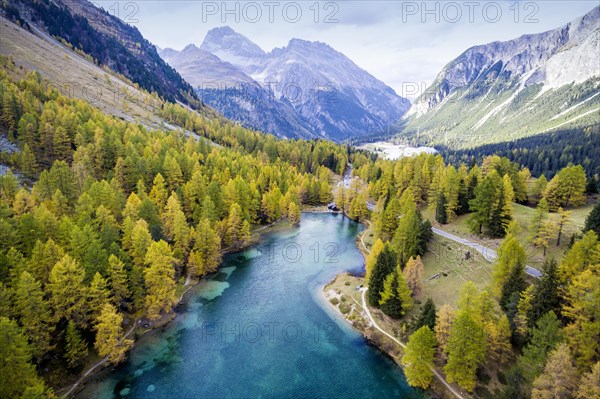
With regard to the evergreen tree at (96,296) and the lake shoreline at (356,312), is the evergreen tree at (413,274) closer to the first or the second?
the lake shoreline at (356,312)

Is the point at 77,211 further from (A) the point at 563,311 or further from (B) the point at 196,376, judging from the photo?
(A) the point at 563,311

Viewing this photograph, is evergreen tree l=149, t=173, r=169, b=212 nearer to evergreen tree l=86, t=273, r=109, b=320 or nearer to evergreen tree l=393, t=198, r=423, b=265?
evergreen tree l=86, t=273, r=109, b=320

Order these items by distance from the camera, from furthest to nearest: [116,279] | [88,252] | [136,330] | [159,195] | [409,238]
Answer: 1. [159,195]
2. [409,238]
3. [136,330]
4. [116,279]
5. [88,252]

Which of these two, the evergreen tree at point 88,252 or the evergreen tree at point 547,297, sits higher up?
the evergreen tree at point 547,297

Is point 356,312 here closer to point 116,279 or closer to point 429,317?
point 429,317

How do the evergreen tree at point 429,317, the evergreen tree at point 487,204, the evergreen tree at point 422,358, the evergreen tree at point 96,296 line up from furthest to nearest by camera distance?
1. the evergreen tree at point 487,204
2. the evergreen tree at point 96,296
3. the evergreen tree at point 429,317
4. the evergreen tree at point 422,358

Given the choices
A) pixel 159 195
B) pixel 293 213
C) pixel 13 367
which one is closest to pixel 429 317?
pixel 13 367

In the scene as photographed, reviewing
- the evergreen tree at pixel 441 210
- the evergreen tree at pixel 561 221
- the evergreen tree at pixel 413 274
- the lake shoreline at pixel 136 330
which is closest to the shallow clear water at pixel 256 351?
the lake shoreline at pixel 136 330

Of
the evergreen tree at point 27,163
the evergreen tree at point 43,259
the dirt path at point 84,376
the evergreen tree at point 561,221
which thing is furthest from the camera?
the evergreen tree at point 27,163
